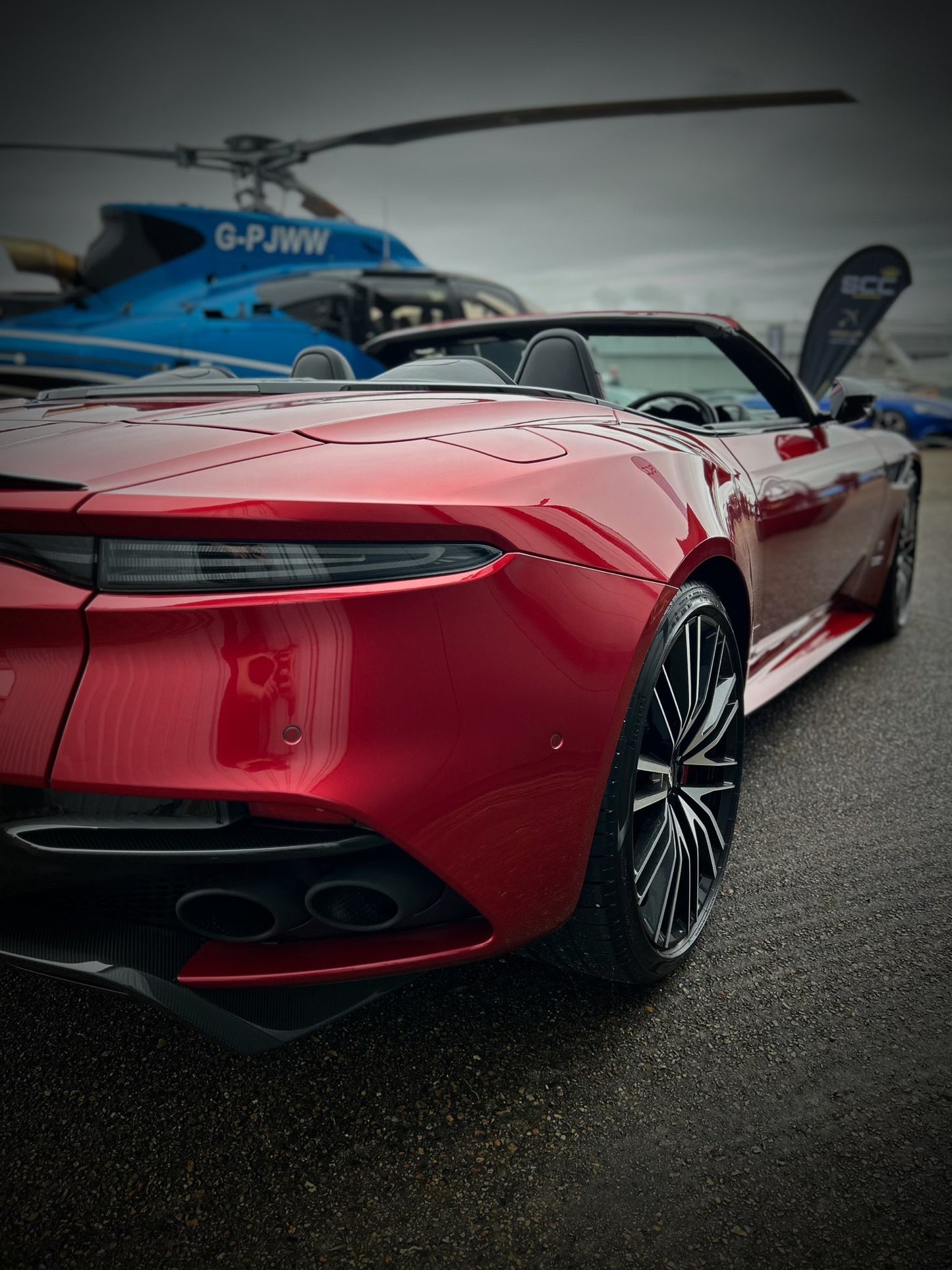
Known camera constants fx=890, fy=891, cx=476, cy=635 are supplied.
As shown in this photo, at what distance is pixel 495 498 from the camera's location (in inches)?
45.8

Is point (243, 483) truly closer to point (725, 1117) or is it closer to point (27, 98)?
point (725, 1117)

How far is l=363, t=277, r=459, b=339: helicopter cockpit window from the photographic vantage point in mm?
8469

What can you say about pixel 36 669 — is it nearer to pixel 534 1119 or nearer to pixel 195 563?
pixel 195 563

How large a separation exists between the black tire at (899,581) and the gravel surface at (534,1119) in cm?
219

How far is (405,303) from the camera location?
8578 mm

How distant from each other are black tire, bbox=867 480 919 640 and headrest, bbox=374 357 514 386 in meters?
2.44

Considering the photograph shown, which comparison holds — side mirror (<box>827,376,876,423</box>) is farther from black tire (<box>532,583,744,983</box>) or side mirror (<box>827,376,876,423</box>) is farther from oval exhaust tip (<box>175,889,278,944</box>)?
oval exhaust tip (<box>175,889,278,944</box>)

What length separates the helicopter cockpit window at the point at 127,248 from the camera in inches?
324

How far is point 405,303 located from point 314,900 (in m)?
8.26

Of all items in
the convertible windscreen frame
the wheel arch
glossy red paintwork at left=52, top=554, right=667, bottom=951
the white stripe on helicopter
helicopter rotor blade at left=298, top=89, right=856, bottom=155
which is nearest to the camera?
glossy red paintwork at left=52, top=554, right=667, bottom=951

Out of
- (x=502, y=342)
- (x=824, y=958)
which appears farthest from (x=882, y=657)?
(x=824, y=958)

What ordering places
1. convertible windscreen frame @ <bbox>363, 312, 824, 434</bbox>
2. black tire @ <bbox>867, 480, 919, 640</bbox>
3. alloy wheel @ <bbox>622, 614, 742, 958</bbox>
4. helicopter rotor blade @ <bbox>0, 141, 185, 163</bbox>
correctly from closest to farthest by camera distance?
alloy wheel @ <bbox>622, 614, 742, 958</bbox> → convertible windscreen frame @ <bbox>363, 312, 824, 434</bbox> → black tire @ <bbox>867, 480, 919, 640</bbox> → helicopter rotor blade @ <bbox>0, 141, 185, 163</bbox>

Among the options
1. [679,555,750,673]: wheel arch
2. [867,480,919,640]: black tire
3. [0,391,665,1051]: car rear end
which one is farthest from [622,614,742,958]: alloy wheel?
[867,480,919,640]: black tire

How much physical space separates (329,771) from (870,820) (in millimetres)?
1741
